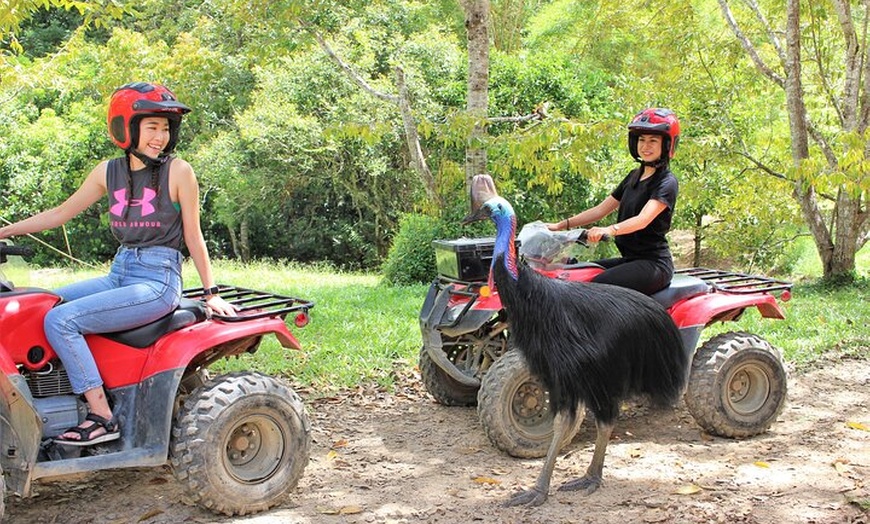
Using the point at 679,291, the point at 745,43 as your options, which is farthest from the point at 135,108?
the point at 745,43

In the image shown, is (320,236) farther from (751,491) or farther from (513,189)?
(751,491)

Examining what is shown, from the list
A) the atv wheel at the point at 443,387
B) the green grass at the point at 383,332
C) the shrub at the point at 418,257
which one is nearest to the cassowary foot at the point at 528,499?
the atv wheel at the point at 443,387

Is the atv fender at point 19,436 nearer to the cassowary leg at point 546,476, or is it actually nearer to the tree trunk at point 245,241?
the cassowary leg at point 546,476

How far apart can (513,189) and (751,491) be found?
7599 millimetres

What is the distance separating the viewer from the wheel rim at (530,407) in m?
5.06

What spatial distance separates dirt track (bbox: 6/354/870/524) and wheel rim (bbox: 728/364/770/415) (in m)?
0.22

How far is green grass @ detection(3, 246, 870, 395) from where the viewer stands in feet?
21.9

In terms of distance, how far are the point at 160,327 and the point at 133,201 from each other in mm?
615

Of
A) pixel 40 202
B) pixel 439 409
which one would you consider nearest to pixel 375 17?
pixel 40 202

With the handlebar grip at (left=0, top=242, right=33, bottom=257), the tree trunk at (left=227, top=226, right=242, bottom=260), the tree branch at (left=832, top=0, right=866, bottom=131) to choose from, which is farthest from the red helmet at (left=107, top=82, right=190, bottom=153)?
the tree trunk at (left=227, top=226, right=242, bottom=260)

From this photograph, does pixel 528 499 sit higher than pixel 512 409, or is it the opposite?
pixel 512 409

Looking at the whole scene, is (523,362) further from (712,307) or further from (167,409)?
(167,409)

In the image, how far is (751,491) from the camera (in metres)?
4.40

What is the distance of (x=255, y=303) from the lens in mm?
4594
